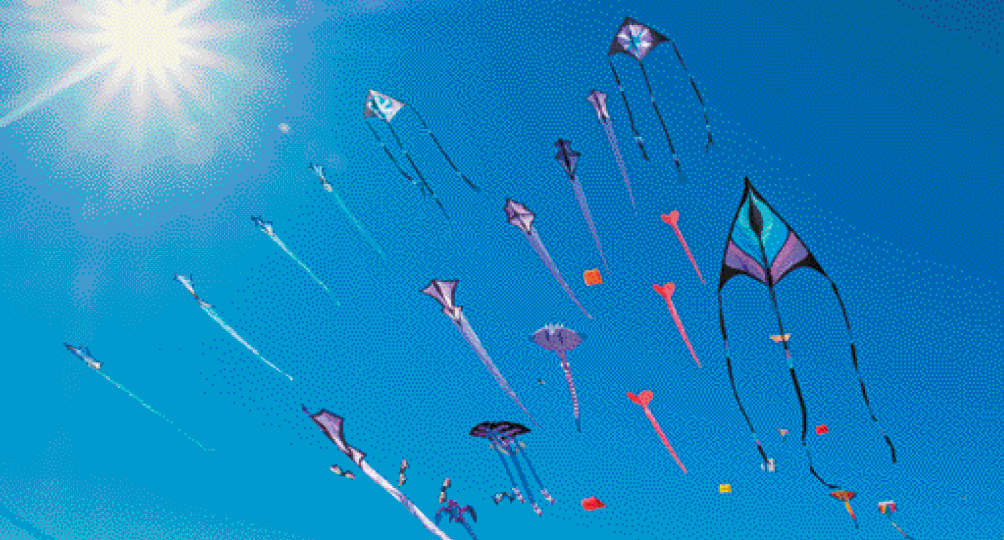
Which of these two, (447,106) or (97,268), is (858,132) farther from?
(97,268)

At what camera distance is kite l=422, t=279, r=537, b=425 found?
4.51m

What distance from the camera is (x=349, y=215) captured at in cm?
450

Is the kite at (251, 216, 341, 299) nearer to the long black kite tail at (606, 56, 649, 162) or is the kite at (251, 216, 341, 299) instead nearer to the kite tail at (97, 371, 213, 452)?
the kite tail at (97, 371, 213, 452)

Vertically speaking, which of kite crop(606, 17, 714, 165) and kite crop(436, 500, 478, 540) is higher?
kite crop(606, 17, 714, 165)

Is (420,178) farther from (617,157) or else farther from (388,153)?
(617,157)

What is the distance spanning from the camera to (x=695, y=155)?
411 cm

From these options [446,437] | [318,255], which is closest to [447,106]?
[318,255]

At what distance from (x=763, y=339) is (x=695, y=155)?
1.72m

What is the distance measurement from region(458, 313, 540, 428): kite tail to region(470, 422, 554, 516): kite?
0.24 m

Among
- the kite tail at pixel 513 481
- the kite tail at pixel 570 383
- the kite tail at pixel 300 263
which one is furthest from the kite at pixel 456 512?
the kite tail at pixel 300 263

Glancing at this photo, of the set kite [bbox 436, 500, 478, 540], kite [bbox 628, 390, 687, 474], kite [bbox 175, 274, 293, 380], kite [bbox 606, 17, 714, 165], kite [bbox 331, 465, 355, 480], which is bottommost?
kite [bbox 436, 500, 478, 540]

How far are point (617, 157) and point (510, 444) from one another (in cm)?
281

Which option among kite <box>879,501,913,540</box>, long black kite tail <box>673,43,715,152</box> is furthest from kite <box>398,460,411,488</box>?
kite <box>879,501,913,540</box>

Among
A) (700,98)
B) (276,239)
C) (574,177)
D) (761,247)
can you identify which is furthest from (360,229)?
(761,247)
